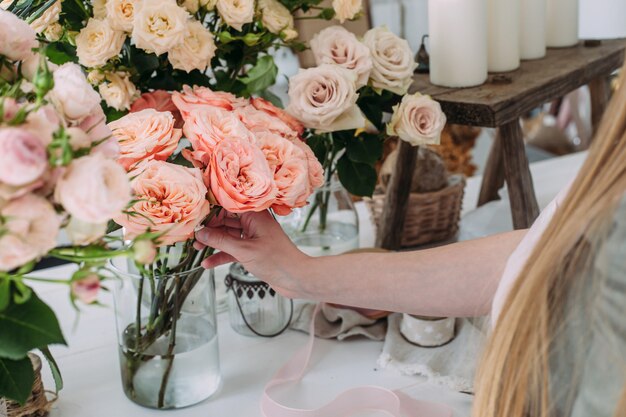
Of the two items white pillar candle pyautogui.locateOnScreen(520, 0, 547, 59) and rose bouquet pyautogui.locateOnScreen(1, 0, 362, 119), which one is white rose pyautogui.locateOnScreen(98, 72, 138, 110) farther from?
white pillar candle pyautogui.locateOnScreen(520, 0, 547, 59)

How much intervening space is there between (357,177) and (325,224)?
12 centimetres

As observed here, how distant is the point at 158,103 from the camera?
2.94 ft

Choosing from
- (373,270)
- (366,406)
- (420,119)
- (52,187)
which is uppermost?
(52,187)

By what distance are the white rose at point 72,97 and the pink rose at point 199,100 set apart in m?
0.27

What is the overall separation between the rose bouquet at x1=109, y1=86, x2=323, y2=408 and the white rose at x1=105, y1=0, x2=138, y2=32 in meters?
0.09

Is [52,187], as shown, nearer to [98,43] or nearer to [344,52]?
[98,43]

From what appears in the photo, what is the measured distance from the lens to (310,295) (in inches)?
33.3

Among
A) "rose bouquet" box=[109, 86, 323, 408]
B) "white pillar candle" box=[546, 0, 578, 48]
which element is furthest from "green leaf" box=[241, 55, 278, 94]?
"white pillar candle" box=[546, 0, 578, 48]

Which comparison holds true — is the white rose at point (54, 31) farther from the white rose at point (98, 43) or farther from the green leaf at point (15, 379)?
the green leaf at point (15, 379)

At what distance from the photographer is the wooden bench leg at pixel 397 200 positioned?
3.84ft

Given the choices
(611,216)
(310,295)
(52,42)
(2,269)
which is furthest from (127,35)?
(611,216)

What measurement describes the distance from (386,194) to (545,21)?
37 centimetres

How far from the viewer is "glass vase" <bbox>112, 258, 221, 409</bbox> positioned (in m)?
0.86

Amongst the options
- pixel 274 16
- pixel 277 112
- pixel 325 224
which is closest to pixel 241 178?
pixel 277 112
